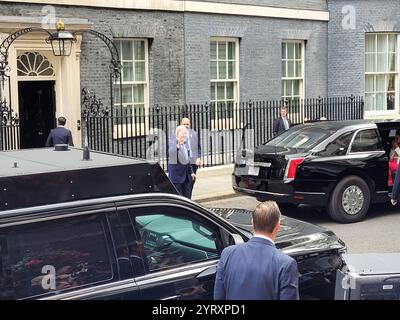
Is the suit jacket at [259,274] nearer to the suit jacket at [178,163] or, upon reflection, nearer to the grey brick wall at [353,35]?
the suit jacket at [178,163]

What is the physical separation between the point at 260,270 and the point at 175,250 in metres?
1.03

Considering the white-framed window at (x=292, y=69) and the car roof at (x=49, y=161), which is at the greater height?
the white-framed window at (x=292, y=69)

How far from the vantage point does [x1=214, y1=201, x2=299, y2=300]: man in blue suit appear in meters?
3.41

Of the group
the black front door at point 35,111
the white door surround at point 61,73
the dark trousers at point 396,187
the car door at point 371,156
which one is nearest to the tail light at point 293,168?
the car door at point 371,156

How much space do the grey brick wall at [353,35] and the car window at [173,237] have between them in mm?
17092

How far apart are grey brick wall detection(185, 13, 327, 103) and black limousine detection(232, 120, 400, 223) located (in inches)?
252

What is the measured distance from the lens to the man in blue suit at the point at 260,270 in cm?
341

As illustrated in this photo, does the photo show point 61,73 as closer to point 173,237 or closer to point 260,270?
point 173,237

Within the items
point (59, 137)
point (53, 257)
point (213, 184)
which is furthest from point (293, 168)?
point (53, 257)

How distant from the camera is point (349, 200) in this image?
10367 millimetres

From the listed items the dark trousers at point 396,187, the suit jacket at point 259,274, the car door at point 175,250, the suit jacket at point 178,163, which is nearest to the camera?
the suit jacket at point 259,274

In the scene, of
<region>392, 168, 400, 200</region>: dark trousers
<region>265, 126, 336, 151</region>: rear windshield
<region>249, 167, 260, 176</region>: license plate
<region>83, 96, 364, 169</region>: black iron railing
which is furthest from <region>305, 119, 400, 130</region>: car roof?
<region>83, 96, 364, 169</region>: black iron railing
